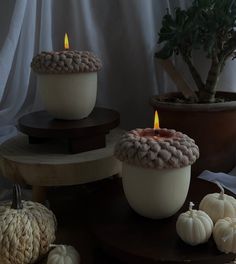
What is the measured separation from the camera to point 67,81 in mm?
584

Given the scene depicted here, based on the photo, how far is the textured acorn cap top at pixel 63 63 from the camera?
57 cm

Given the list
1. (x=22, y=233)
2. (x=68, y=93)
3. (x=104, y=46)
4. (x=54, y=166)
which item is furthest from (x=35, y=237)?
(x=104, y=46)

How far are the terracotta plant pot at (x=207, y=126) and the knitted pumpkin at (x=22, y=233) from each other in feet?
0.97

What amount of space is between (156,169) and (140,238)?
0.08m

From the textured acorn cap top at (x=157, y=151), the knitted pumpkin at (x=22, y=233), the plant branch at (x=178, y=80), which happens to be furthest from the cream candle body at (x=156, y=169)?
the plant branch at (x=178, y=80)

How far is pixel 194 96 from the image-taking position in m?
0.72

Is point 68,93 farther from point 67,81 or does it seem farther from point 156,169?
point 156,169

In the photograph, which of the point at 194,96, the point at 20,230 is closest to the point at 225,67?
the point at 194,96

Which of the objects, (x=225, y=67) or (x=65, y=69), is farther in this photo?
(x=225, y=67)

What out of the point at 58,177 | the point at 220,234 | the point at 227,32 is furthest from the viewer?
the point at 227,32

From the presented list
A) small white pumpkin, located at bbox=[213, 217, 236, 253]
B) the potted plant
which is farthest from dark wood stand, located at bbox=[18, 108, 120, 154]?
small white pumpkin, located at bbox=[213, 217, 236, 253]

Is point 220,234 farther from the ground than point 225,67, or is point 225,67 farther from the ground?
point 225,67

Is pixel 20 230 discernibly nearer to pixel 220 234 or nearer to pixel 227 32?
pixel 220 234

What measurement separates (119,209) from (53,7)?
46cm
